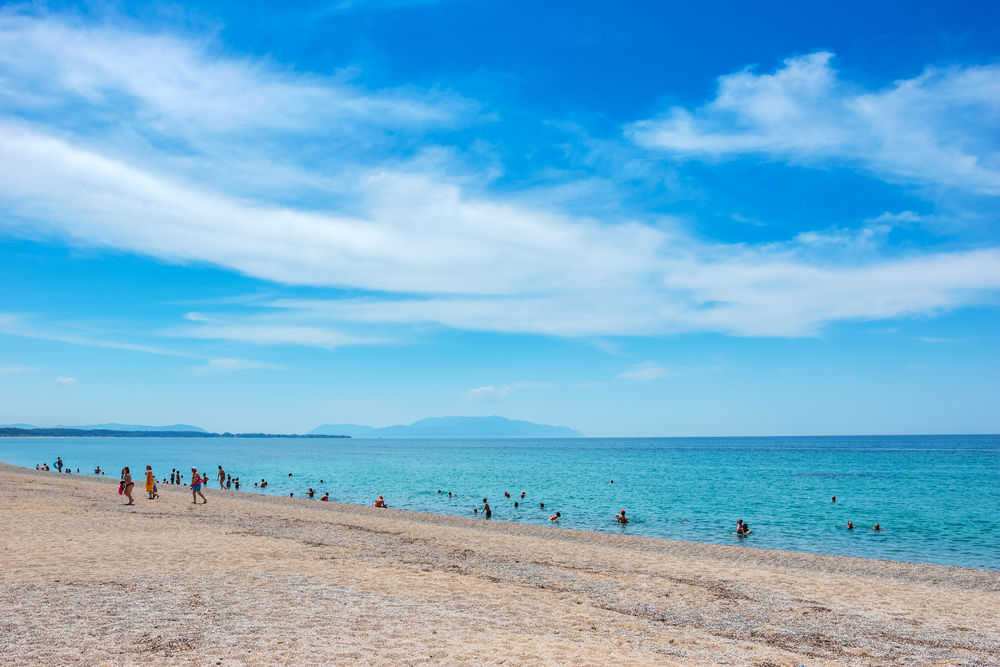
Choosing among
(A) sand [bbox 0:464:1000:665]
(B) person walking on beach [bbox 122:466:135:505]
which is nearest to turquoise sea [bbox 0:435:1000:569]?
(B) person walking on beach [bbox 122:466:135:505]

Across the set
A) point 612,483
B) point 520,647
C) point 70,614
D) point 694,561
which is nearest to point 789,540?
point 694,561

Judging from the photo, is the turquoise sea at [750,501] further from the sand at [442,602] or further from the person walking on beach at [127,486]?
the sand at [442,602]

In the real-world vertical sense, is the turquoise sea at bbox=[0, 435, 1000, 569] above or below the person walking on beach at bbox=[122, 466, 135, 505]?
below

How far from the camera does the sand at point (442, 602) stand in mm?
9984

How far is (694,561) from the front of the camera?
2109cm

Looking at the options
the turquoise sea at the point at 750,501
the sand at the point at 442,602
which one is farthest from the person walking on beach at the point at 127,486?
the sand at the point at 442,602

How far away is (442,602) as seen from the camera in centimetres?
1330

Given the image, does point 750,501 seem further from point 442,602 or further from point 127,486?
point 442,602

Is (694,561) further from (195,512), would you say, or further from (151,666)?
(195,512)

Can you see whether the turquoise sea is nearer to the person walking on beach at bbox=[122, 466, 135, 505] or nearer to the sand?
the person walking on beach at bbox=[122, 466, 135, 505]

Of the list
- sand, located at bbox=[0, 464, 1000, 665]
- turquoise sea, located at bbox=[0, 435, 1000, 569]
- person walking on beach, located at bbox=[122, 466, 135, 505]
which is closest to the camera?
sand, located at bbox=[0, 464, 1000, 665]

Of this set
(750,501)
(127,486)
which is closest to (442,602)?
(127,486)

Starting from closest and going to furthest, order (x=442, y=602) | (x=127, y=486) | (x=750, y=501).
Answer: (x=442, y=602) < (x=127, y=486) < (x=750, y=501)

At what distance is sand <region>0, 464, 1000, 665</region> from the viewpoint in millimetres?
9984
